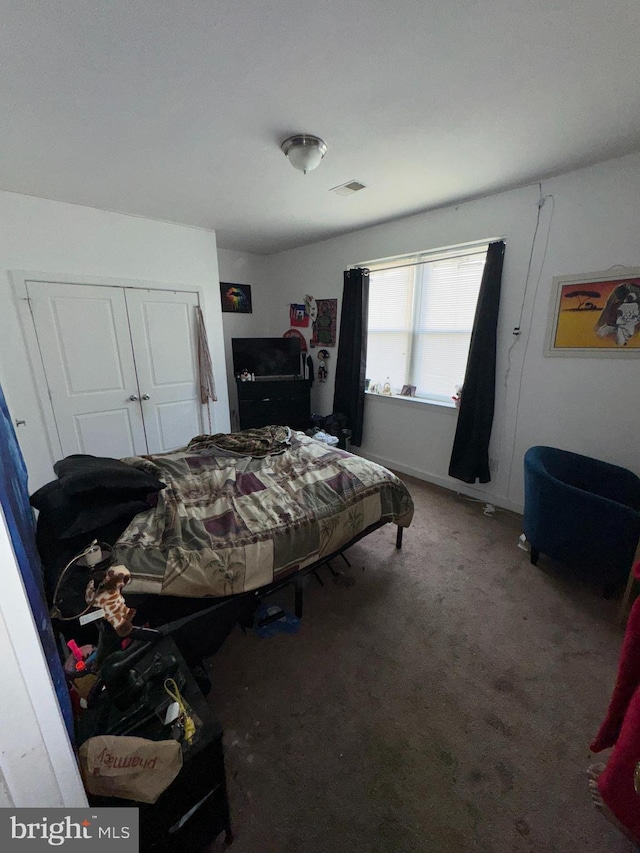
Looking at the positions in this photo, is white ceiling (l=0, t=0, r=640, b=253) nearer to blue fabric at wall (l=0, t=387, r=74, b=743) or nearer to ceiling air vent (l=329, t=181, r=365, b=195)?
ceiling air vent (l=329, t=181, r=365, b=195)

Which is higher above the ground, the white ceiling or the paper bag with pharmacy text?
the white ceiling

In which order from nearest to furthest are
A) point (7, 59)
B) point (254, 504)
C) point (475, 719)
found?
point (7, 59) → point (475, 719) → point (254, 504)

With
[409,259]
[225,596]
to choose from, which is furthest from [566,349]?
[225,596]

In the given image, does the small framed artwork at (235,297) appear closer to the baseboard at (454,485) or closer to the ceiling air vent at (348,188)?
the ceiling air vent at (348,188)

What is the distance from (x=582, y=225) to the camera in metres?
2.29

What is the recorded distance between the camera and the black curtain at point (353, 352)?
3.70 m

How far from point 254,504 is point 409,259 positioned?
9.41ft

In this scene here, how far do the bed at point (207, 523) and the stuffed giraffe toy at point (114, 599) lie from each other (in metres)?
0.08

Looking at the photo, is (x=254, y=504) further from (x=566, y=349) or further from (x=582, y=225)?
(x=582, y=225)

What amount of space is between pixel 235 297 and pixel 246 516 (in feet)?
12.3

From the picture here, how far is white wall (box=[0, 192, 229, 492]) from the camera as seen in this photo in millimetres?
2564

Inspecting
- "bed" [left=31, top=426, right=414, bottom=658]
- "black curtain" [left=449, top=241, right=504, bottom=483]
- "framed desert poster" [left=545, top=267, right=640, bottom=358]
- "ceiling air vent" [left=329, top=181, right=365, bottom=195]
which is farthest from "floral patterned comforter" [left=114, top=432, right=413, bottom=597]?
"ceiling air vent" [left=329, top=181, right=365, bottom=195]

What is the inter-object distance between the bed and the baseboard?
1255 mm

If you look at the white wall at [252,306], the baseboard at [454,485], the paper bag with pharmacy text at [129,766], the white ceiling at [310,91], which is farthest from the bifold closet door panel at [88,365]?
the paper bag with pharmacy text at [129,766]
